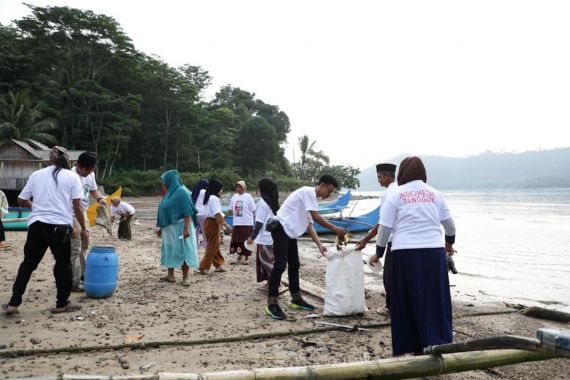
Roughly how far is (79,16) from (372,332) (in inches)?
1601

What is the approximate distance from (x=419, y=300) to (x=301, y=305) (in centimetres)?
260

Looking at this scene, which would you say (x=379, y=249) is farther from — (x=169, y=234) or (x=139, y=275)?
(x=139, y=275)

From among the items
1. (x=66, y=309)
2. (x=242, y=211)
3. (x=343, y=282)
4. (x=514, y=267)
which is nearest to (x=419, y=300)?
(x=343, y=282)

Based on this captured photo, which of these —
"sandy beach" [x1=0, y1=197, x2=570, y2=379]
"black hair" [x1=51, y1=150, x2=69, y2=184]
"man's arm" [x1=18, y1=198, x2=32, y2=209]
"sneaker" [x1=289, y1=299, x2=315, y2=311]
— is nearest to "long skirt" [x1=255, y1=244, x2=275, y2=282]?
"sandy beach" [x1=0, y1=197, x2=570, y2=379]

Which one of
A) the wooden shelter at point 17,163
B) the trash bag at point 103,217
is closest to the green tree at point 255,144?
the wooden shelter at point 17,163

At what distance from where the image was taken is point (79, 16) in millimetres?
36562

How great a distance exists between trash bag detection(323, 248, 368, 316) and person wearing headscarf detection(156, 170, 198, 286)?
8.35ft

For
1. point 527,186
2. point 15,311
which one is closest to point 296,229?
point 15,311

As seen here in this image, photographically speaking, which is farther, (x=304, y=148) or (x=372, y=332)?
(x=304, y=148)

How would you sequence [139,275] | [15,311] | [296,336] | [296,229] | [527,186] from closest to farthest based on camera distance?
[296,336] < [15,311] < [296,229] < [139,275] < [527,186]

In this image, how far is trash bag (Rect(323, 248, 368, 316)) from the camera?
5.11 meters

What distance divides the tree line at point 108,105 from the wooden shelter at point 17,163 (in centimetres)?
526

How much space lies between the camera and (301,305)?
564 centimetres

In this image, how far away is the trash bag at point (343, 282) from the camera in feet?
16.8
